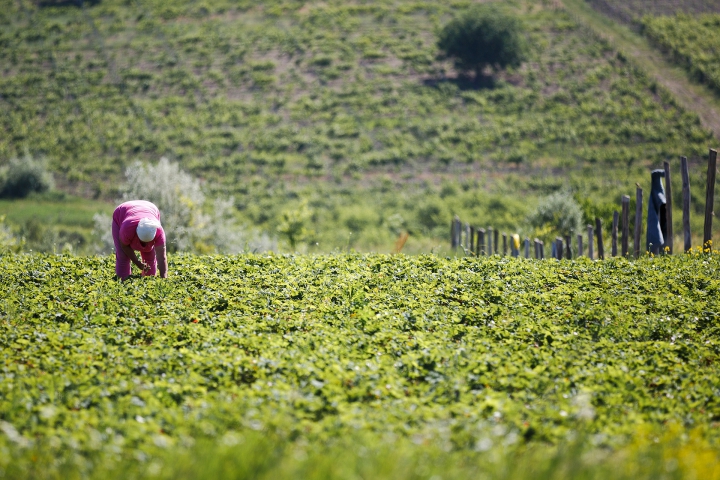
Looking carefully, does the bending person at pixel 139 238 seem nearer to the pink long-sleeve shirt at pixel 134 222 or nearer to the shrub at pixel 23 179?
the pink long-sleeve shirt at pixel 134 222

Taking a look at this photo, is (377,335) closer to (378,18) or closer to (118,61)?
(118,61)

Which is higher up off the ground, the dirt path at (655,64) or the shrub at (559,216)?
the dirt path at (655,64)

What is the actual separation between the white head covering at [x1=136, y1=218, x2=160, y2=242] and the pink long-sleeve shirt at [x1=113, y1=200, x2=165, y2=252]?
0.24m

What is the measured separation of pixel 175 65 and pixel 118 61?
610cm

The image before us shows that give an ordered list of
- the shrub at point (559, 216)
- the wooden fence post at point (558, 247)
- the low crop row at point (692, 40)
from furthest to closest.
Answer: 1. the low crop row at point (692, 40)
2. the shrub at point (559, 216)
3. the wooden fence post at point (558, 247)

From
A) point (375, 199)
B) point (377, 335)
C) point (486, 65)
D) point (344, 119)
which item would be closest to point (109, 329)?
point (377, 335)

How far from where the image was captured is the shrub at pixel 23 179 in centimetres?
4316

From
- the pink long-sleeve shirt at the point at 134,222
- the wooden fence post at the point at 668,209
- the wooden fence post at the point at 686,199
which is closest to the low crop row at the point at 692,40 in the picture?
the wooden fence post at the point at 668,209

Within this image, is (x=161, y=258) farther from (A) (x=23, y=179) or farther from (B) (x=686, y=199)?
(A) (x=23, y=179)

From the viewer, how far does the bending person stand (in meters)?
10.3

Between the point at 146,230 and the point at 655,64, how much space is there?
204 feet

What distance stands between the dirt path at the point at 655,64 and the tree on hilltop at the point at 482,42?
11.3 metres

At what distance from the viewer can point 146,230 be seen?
10.2 m

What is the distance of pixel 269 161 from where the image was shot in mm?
49344
